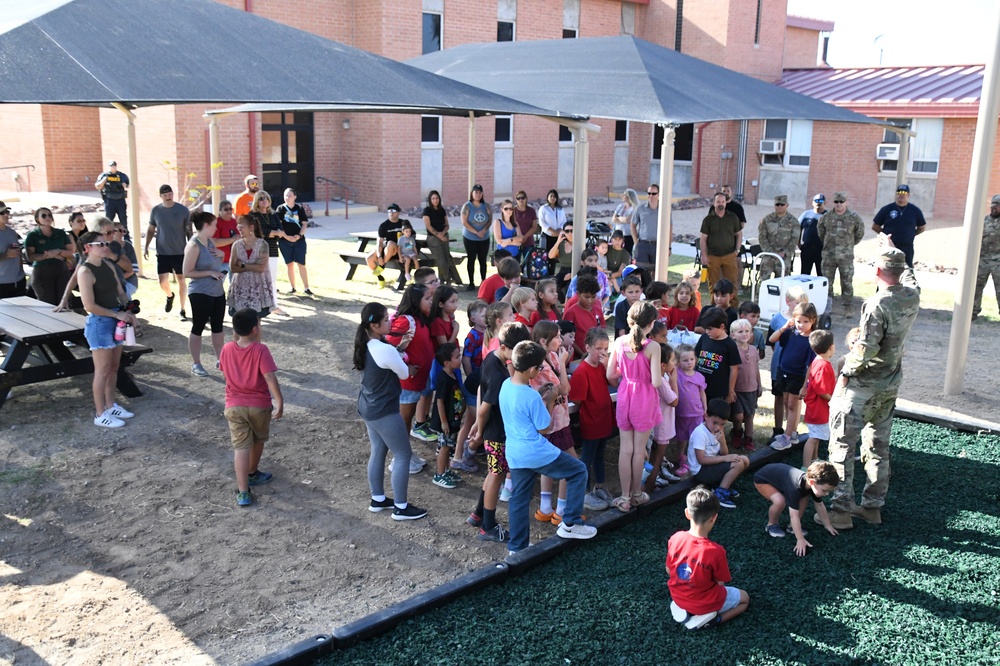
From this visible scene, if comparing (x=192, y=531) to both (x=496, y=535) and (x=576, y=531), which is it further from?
(x=576, y=531)

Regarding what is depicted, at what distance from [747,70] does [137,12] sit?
24.0 metres

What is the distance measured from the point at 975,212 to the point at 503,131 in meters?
19.0

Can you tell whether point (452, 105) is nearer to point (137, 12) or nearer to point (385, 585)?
point (137, 12)

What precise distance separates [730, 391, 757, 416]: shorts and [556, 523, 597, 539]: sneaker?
2.06 meters

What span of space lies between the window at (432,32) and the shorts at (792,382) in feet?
62.0

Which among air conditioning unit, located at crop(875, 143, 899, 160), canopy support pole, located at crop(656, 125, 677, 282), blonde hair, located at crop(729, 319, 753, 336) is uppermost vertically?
air conditioning unit, located at crop(875, 143, 899, 160)

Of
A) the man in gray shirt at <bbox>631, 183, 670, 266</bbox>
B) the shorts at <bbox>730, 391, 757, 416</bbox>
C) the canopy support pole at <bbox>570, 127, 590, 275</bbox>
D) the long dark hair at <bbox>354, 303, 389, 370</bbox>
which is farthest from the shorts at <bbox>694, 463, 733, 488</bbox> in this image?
the man in gray shirt at <bbox>631, 183, 670, 266</bbox>

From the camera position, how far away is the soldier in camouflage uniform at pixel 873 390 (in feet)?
18.2

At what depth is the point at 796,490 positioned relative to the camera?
554cm

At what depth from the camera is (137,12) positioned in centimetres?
777

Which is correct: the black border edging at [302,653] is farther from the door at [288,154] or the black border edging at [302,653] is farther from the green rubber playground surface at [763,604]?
the door at [288,154]

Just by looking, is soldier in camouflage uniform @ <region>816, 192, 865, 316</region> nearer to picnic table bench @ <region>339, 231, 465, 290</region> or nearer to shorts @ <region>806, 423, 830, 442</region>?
picnic table bench @ <region>339, 231, 465, 290</region>

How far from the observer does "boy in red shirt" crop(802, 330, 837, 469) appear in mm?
6496

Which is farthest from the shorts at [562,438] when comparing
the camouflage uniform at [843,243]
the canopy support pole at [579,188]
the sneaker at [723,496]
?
the camouflage uniform at [843,243]
